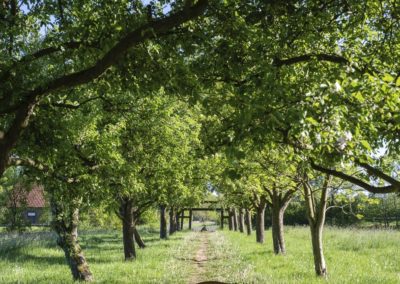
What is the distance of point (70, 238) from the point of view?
14.5m

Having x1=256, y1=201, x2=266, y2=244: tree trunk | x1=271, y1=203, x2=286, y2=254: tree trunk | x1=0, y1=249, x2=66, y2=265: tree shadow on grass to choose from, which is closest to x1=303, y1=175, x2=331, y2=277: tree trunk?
x1=271, y1=203, x2=286, y2=254: tree trunk

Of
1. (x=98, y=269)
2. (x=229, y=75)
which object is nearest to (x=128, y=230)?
(x=98, y=269)

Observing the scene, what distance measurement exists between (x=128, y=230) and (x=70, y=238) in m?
6.83

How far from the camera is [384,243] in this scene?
24656 millimetres

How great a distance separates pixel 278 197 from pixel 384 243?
757 centimetres

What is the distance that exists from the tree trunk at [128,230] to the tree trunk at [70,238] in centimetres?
614

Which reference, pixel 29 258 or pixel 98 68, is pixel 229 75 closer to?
pixel 98 68

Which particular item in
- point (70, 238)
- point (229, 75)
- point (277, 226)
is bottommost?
point (277, 226)

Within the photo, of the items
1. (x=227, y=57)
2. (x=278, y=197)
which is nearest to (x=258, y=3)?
(x=227, y=57)

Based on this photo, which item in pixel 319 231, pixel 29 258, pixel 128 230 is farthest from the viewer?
pixel 29 258

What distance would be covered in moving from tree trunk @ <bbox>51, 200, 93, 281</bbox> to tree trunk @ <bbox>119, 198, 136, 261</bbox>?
6.14 metres

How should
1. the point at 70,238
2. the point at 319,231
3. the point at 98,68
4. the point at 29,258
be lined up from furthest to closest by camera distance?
the point at 29,258, the point at 70,238, the point at 319,231, the point at 98,68

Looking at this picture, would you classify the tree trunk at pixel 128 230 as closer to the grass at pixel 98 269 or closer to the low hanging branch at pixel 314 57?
the grass at pixel 98 269

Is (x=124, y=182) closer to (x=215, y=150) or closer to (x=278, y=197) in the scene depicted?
(x=215, y=150)
